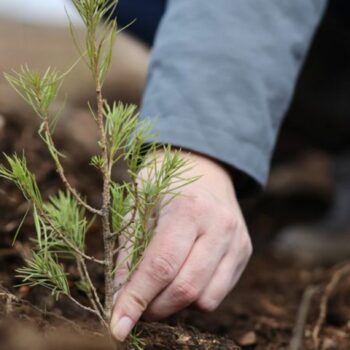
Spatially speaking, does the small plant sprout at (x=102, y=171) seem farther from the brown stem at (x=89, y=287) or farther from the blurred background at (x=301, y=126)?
the blurred background at (x=301, y=126)

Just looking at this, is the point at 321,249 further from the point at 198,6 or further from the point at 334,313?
the point at 198,6

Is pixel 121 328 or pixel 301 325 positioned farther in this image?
pixel 301 325

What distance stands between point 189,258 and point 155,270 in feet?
0.29

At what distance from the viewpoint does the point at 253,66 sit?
135 centimetres

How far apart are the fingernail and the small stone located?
0.39 metres

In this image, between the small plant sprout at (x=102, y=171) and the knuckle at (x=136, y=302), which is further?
the knuckle at (x=136, y=302)

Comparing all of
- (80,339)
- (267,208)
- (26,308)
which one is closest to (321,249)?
(267,208)

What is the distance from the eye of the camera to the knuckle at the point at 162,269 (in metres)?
1.01

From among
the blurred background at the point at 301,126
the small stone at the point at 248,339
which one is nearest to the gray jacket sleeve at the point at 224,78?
the small stone at the point at 248,339

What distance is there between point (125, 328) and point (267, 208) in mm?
1989

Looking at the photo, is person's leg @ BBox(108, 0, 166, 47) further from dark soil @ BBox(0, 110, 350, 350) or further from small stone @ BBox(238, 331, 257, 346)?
small stone @ BBox(238, 331, 257, 346)

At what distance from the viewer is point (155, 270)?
39.8 inches

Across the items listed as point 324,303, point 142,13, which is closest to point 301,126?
point 142,13

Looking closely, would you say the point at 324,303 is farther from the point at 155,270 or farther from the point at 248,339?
the point at 155,270
